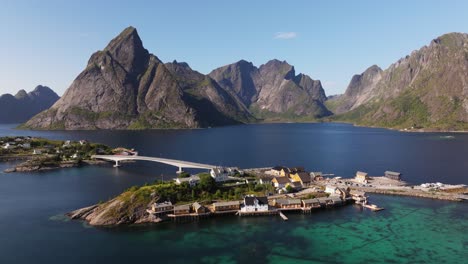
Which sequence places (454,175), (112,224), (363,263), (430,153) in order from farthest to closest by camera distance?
1. (430,153)
2. (454,175)
3. (112,224)
4. (363,263)

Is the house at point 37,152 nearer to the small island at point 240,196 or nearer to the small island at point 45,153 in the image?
the small island at point 45,153

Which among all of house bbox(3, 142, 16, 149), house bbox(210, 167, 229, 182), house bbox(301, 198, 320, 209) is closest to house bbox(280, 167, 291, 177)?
house bbox(210, 167, 229, 182)

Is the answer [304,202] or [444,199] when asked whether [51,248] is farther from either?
[444,199]

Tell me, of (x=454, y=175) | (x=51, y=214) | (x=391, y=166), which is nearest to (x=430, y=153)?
(x=391, y=166)

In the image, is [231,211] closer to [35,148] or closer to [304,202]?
[304,202]

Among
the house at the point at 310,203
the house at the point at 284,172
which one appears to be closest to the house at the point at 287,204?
the house at the point at 310,203

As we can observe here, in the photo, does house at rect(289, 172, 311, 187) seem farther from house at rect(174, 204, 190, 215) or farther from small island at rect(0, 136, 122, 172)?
small island at rect(0, 136, 122, 172)

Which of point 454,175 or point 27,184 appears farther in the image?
point 454,175

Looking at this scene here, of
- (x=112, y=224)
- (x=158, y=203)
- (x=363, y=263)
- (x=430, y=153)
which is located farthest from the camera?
(x=430, y=153)
